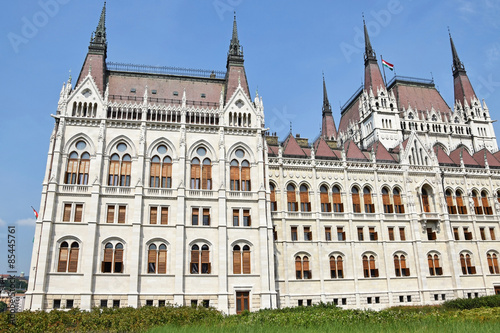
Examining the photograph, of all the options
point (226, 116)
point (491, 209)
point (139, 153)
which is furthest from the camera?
point (491, 209)

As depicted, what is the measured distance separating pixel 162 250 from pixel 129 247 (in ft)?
Result: 10.1

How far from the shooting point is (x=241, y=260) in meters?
39.0

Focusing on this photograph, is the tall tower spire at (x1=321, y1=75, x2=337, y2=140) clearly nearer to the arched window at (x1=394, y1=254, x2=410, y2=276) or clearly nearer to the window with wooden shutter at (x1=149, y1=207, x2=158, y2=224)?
the arched window at (x1=394, y1=254, x2=410, y2=276)

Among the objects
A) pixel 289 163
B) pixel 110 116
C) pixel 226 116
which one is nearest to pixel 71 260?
pixel 110 116

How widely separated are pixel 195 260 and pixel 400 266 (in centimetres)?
2458

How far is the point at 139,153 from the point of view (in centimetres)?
3981

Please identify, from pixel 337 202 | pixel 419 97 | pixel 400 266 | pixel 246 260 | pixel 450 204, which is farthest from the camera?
pixel 419 97

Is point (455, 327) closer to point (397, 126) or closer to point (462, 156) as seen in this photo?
point (462, 156)

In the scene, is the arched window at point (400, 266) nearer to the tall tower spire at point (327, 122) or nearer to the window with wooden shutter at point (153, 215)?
the window with wooden shutter at point (153, 215)

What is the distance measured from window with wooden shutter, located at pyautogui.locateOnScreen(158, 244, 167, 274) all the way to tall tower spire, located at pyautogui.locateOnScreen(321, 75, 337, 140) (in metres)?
43.8

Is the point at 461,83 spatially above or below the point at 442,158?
above

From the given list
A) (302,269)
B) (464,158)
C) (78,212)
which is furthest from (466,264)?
(78,212)

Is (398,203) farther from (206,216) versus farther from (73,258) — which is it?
(73,258)

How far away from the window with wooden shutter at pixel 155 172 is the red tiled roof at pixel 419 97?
42.8m
